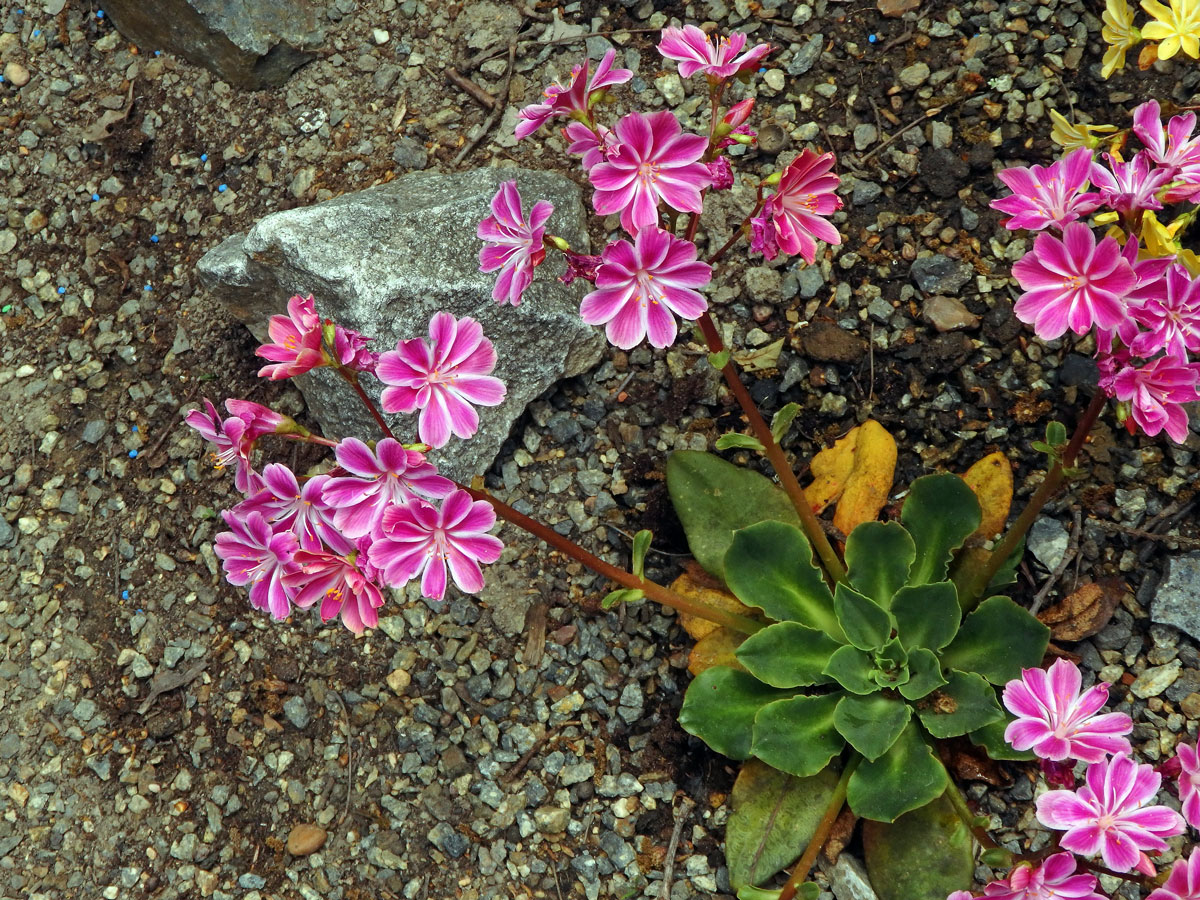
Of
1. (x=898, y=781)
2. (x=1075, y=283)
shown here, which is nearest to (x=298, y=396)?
(x=898, y=781)

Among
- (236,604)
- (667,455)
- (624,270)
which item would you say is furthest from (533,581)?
(624,270)

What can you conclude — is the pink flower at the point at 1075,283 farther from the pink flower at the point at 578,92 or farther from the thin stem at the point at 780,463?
the pink flower at the point at 578,92

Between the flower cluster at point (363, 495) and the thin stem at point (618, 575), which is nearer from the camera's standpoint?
the flower cluster at point (363, 495)

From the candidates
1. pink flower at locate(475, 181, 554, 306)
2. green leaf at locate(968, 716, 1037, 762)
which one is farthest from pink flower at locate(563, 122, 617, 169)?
green leaf at locate(968, 716, 1037, 762)

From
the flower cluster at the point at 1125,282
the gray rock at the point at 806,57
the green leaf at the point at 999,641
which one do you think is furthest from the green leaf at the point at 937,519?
the gray rock at the point at 806,57

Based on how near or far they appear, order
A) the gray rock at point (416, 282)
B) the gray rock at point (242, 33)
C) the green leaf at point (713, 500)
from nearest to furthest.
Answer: the green leaf at point (713, 500)
the gray rock at point (416, 282)
the gray rock at point (242, 33)

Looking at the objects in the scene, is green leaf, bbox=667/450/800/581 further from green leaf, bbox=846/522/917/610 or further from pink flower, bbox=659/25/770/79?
pink flower, bbox=659/25/770/79
